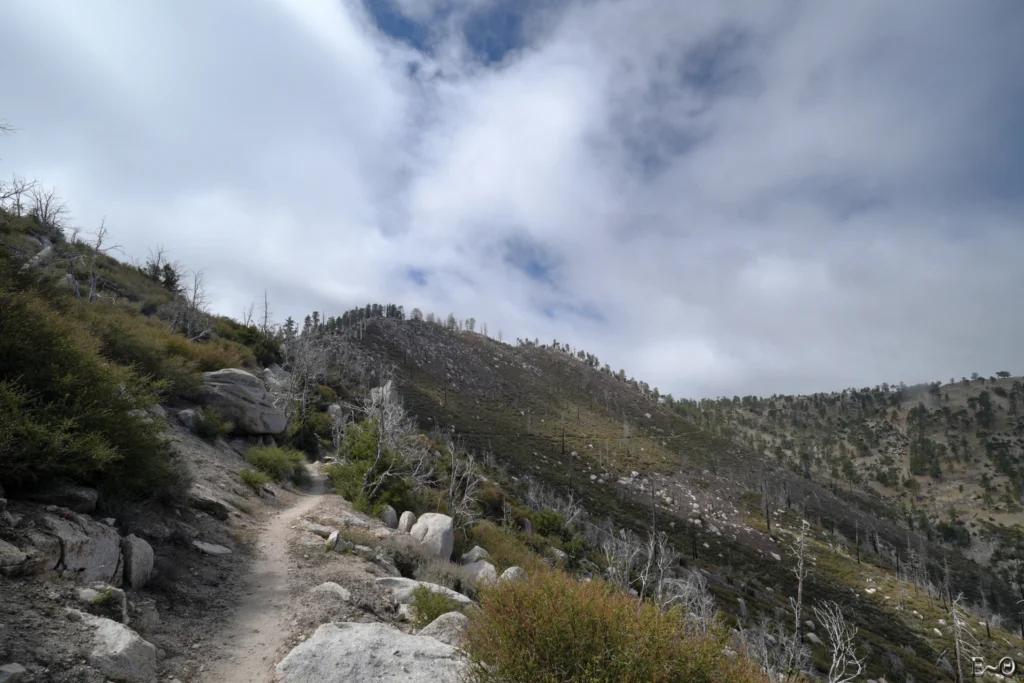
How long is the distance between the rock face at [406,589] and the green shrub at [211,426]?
1028cm

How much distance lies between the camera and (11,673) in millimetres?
3572

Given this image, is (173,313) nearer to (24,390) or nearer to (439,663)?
(24,390)

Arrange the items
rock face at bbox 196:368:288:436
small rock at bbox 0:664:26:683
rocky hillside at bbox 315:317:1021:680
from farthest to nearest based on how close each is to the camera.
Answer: rocky hillside at bbox 315:317:1021:680, rock face at bbox 196:368:288:436, small rock at bbox 0:664:26:683

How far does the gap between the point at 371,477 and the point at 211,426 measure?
555cm

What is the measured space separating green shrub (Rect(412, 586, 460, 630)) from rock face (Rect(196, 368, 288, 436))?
522 inches

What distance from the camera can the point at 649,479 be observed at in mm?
78750

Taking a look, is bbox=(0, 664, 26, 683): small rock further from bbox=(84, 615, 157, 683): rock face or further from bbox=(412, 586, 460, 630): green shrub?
bbox=(412, 586, 460, 630): green shrub

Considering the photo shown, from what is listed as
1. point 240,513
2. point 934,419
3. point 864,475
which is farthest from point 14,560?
point 934,419

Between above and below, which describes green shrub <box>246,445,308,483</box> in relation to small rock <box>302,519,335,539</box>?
above

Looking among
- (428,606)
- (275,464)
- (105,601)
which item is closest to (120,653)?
(105,601)

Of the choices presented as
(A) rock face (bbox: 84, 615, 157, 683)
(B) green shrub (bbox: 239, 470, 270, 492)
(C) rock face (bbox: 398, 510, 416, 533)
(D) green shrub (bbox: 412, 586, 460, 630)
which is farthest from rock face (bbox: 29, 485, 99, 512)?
(C) rock face (bbox: 398, 510, 416, 533)

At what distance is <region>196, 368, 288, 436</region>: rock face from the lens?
680 inches

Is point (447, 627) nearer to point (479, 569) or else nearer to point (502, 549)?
point (479, 569)

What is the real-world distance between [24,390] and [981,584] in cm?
12331
